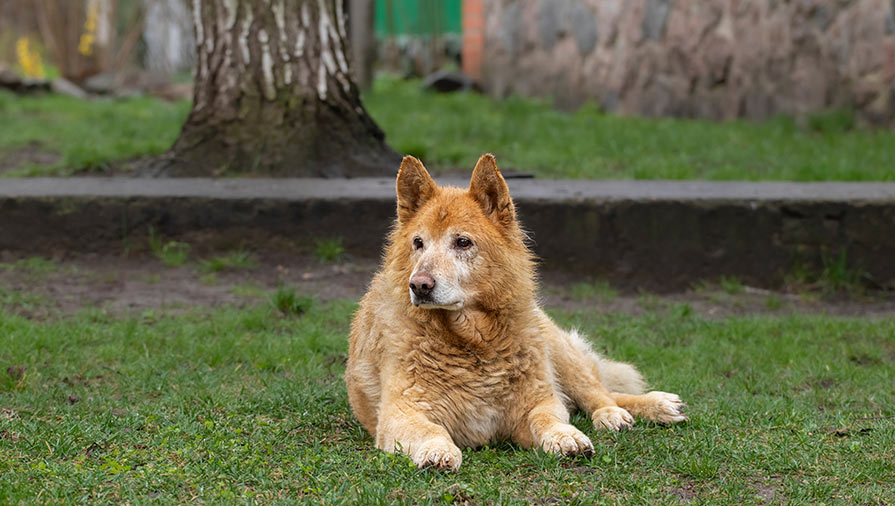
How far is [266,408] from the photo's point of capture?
507cm

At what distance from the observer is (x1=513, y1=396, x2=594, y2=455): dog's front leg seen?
4.12 meters

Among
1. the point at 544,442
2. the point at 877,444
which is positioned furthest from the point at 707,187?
the point at 544,442

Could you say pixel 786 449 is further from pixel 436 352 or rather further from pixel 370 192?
pixel 370 192

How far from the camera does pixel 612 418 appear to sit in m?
4.63

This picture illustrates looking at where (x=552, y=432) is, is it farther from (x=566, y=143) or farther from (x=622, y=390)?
(x=566, y=143)

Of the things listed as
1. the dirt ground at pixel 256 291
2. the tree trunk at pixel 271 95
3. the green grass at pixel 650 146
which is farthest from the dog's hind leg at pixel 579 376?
the green grass at pixel 650 146

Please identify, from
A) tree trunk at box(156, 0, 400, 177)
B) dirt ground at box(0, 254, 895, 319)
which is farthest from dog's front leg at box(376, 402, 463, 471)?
tree trunk at box(156, 0, 400, 177)

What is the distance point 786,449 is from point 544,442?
1.08 metres

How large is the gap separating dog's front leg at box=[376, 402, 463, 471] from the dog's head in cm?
48

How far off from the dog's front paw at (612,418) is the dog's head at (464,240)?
2.25 ft

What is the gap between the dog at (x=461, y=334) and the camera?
432 centimetres

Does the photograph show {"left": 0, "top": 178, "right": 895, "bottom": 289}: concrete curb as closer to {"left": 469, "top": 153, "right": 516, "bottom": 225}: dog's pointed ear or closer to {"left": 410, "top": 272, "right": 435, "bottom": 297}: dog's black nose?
{"left": 469, "top": 153, "right": 516, "bottom": 225}: dog's pointed ear

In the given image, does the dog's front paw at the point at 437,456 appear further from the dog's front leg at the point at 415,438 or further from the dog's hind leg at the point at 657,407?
the dog's hind leg at the point at 657,407

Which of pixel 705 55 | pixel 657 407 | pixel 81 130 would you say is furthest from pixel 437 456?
pixel 705 55
